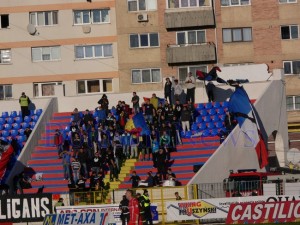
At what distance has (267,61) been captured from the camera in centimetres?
6606

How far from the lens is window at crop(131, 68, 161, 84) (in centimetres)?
6688

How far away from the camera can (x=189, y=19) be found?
218 feet

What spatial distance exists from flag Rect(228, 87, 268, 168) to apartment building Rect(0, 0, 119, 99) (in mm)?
18421

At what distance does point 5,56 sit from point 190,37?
40.5ft

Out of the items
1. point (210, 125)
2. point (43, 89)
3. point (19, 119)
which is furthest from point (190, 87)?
point (43, 89)

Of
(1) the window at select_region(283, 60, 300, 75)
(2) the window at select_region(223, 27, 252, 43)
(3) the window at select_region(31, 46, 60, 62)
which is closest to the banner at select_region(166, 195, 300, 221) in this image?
(1) the window at select_region(283, 60, 300, 75)

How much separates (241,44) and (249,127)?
18140mm

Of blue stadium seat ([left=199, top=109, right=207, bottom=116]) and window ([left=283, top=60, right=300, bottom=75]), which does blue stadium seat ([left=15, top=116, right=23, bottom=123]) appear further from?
window ([left=283, top=60, right=300, bottom=75])

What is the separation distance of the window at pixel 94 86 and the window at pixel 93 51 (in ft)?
5.59

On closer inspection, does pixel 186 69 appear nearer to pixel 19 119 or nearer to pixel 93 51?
pixel 93 51

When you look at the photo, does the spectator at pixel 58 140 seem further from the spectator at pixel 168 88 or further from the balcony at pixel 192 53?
the balcony at pixel 192 53

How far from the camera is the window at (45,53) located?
222 feet

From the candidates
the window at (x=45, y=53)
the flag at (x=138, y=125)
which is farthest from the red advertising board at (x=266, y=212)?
the window at (x=45, y=53)

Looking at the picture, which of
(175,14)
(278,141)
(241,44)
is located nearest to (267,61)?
(241,44)
